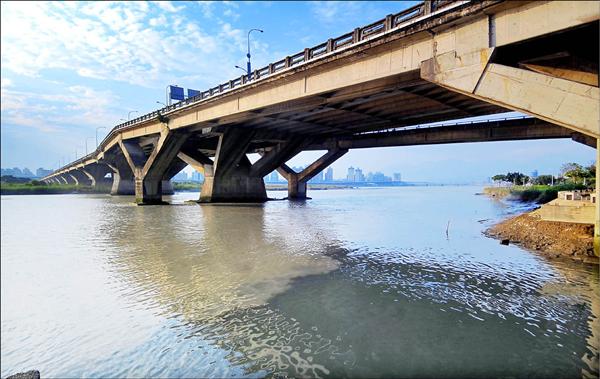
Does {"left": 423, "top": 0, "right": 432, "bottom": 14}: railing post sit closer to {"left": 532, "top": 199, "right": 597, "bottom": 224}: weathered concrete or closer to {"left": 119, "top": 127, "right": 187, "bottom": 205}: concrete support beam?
{"left": 532, "top": 199, "right": 597, "bottom": 224}: weathered concrete

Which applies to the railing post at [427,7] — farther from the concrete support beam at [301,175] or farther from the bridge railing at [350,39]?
the concrete support beam at [301,175]

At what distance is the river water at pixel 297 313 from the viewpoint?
5.65m

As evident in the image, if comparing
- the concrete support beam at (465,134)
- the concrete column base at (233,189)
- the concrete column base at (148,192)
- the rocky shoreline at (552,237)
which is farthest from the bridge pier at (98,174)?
the rocky shoreline at (552,237)

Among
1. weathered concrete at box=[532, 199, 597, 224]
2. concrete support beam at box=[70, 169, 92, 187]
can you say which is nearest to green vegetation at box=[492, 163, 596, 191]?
weathered concrete at box=[532, 199, 597, 224]

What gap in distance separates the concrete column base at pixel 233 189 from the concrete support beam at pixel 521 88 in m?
37.3

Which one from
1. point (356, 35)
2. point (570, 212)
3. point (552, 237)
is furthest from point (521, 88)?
point (356, 35)

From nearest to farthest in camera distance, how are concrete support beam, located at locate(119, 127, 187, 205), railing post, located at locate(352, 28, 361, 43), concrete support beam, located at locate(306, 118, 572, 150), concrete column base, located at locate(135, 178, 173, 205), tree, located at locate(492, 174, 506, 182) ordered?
railing post, located at locate(352, 28, 361, 43) < concrete support beam, located at locate(306, 118, 572, 150) < concrete support beam, located at locate(119, 127, 187, 205) < concrete column base, located at locate(135, 178, 173, 205) < tree, located at locate(492, 174, 506, 182)

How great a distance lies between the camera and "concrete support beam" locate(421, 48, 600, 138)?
35.3 feet

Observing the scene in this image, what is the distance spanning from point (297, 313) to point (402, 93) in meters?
22.6

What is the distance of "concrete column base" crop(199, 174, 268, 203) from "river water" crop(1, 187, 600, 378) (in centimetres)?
3256

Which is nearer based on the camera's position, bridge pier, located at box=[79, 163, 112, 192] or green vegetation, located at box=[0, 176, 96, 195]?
green vegetation, located at box=[0, 176, 96, 195]

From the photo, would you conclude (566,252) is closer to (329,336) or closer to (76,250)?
(329,336)

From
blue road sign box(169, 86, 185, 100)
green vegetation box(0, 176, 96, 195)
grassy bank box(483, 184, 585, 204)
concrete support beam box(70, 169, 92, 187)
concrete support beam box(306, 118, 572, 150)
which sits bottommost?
grassy bank box(483, 184, 585, 204)

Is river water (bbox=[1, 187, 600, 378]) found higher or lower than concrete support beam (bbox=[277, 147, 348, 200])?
lower
